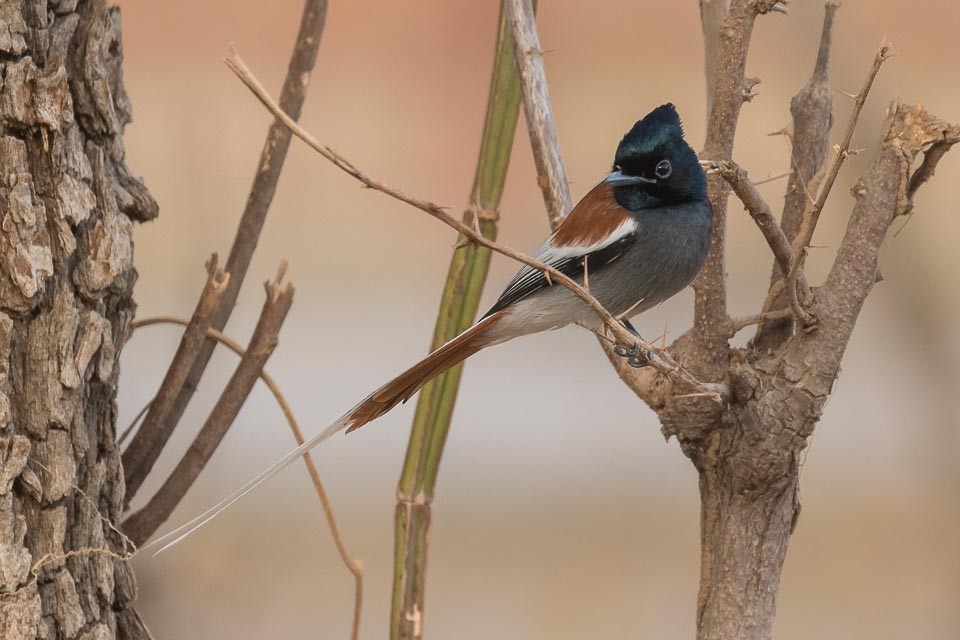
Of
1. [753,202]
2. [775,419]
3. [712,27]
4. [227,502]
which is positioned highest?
[712,27]

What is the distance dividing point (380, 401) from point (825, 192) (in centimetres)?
50

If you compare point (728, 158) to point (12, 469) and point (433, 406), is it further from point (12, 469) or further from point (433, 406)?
point (12, 469)

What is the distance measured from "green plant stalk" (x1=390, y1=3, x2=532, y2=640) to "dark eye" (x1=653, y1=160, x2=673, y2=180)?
211mm

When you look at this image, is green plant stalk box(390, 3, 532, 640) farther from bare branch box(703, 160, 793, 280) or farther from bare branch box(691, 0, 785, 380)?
bare branch box(703, 160, 793, 280)

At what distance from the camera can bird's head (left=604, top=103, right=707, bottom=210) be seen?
1.21 m

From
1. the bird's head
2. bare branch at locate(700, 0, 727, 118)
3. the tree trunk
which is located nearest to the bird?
the bird's head

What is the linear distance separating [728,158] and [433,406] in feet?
1.59

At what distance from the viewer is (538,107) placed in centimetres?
129

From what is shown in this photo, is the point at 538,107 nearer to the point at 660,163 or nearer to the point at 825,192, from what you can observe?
the point at 660,163

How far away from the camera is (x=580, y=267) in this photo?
49.7 inches

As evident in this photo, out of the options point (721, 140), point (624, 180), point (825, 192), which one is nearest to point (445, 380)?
point (624, 180)

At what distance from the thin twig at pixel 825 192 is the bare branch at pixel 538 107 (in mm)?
343

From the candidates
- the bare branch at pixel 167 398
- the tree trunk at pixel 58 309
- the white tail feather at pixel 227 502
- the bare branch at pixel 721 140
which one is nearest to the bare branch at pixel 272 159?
the bare branch at pixel 167 398

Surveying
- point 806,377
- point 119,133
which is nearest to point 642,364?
point 806,377
